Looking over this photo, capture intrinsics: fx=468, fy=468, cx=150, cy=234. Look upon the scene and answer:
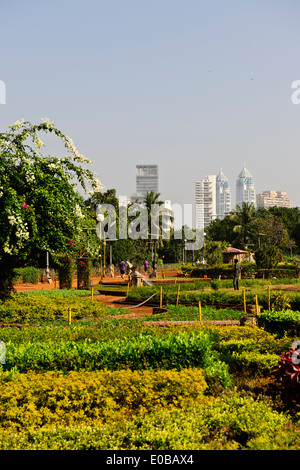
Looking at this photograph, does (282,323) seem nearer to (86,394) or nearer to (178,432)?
(86,394)

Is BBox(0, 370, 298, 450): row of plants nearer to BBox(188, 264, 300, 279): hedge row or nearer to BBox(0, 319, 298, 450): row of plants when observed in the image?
BBox(0, 319, 298, 450): row of plants

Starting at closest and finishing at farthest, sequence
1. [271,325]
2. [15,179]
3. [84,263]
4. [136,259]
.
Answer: [271,325] < [15,179] < [84,263] < [136,259]

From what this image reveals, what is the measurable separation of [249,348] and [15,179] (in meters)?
8.49

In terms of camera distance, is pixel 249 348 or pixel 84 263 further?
pixel 84 263

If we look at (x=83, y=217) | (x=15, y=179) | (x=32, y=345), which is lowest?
(x=32, y=345)

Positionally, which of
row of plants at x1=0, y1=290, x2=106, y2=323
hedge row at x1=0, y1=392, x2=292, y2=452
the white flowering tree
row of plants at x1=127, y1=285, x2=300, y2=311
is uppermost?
the white flowering tree

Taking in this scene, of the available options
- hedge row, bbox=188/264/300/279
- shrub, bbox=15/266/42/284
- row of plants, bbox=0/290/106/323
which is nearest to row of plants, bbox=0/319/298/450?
row of plants, bbox=0/290/106/323

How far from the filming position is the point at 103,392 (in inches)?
255

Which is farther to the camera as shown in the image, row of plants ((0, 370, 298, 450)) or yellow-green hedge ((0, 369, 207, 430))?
yellow-green hedge ((0, 369, 207, 430))

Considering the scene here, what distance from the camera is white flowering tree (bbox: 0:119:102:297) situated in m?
12.7

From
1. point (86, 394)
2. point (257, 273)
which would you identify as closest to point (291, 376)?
point (86, 394)
